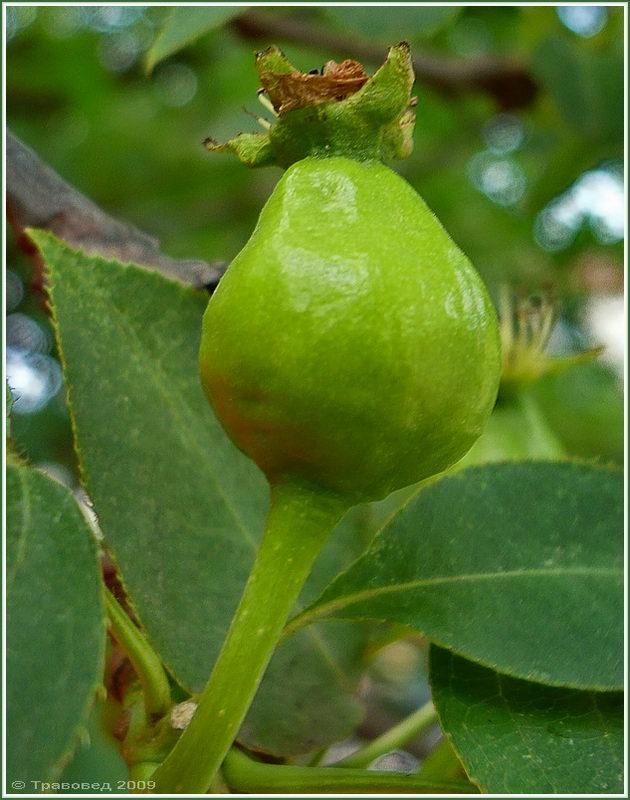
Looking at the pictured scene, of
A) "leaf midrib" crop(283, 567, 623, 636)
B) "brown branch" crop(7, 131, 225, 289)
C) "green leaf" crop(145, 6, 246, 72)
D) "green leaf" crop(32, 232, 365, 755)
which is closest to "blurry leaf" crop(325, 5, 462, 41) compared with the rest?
"green leaf" crop(145, 6, 246, 72)

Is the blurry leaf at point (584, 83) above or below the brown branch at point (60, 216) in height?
below

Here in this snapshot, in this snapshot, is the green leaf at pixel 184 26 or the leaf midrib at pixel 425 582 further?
the green leaf at pixel 184 26

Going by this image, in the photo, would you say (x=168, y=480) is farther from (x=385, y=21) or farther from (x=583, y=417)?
(x=583, y=417)

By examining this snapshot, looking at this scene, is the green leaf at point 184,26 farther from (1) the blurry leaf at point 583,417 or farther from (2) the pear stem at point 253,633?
(1) the blurry leaf at point 583,417


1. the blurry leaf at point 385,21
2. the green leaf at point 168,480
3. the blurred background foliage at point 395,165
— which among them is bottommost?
the blurred background foliage at point 395,165

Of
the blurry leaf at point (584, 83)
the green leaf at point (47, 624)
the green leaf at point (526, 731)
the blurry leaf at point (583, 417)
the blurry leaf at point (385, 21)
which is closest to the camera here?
the green leaf at point (47, 624)

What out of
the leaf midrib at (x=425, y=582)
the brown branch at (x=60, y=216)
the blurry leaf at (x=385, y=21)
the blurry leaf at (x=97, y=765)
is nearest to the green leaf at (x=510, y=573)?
the leaf midrib at (x=425, y=582)

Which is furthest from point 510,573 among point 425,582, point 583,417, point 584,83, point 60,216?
point 583,417
